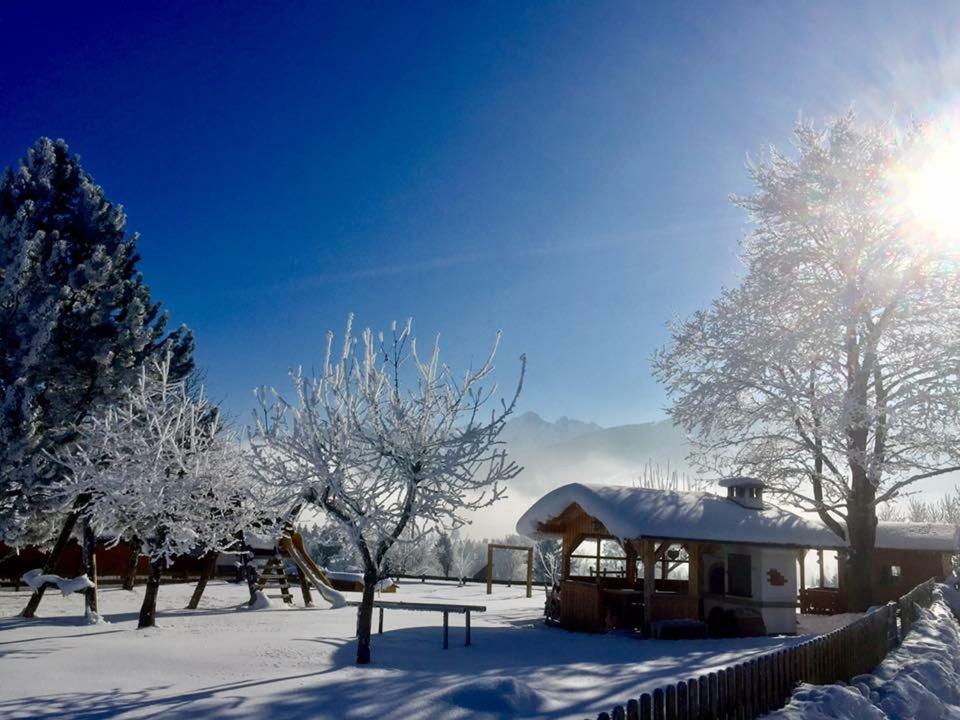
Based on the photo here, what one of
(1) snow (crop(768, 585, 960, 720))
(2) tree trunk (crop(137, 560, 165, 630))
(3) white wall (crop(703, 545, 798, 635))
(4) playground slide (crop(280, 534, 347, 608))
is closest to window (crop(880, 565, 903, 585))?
(3) white wall (crop(703, 545, 798, 635))

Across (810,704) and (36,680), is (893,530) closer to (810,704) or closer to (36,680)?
(810,704)

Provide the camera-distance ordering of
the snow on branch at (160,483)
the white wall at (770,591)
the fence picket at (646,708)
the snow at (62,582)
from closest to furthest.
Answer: the fence picket at (646,708)
the snow on branch at (160,483)
the snow at (62,582)
the white wall at (770,591)

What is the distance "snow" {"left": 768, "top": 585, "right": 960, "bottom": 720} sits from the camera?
7887 millimetres

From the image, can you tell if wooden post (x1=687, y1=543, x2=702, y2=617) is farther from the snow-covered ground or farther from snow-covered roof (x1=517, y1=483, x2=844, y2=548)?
the snow-covered ground

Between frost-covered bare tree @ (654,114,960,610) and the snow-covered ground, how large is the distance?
6.02 metres

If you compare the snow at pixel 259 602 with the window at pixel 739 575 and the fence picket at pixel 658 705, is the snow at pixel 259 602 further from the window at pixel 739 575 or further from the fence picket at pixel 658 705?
the fence picket at pixel 658 705

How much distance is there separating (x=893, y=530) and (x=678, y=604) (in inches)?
571

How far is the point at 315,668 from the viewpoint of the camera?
10.6 metres

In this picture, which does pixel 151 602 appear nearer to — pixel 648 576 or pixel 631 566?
pixel 648 576

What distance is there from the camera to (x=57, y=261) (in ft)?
66.9

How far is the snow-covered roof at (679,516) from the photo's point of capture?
17.4 meters

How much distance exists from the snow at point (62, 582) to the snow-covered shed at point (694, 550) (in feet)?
38.3

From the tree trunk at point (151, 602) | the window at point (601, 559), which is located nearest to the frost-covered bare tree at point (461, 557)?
the window at point (601, 559)

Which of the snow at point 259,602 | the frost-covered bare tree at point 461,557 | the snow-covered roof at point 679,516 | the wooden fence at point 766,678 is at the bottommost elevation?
the frost-covered bare tree at point 461,557
